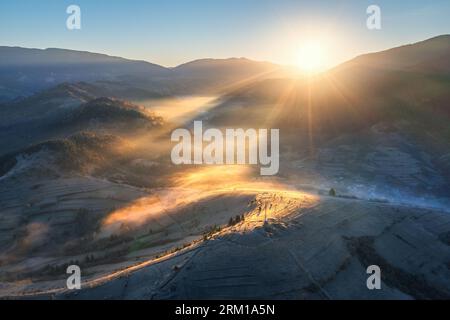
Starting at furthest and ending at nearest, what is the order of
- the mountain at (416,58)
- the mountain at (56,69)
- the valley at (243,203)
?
1. the mountain at (56,69)
2. the mountain at (416,58)
3. the valley at (243,203)

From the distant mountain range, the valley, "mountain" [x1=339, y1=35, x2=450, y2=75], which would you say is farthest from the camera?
the distant mountain range

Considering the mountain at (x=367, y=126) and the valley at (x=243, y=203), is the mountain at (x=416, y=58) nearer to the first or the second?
the mountain at (x=367, y=126)

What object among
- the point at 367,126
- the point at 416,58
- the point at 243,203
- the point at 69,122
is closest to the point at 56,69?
the point at 69,122

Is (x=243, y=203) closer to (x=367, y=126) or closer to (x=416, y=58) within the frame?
(x=367, y=126)

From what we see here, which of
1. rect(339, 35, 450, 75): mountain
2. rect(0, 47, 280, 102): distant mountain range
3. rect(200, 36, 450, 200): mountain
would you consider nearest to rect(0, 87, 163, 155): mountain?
rect(200, 36, 450, 200): mountain

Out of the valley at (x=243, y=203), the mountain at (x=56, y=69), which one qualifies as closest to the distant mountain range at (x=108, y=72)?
the mountain at (x=56, y=69)

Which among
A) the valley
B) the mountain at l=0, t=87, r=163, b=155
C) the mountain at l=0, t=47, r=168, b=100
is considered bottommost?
the valley

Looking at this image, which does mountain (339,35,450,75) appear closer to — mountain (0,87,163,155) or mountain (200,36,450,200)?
mountain (200,36,450,200)

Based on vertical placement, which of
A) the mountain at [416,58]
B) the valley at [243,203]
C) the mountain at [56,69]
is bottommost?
the valley at [243,203]

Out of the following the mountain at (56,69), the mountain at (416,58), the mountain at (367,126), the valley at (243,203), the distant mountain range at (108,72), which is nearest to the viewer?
the valley at (243,203)
